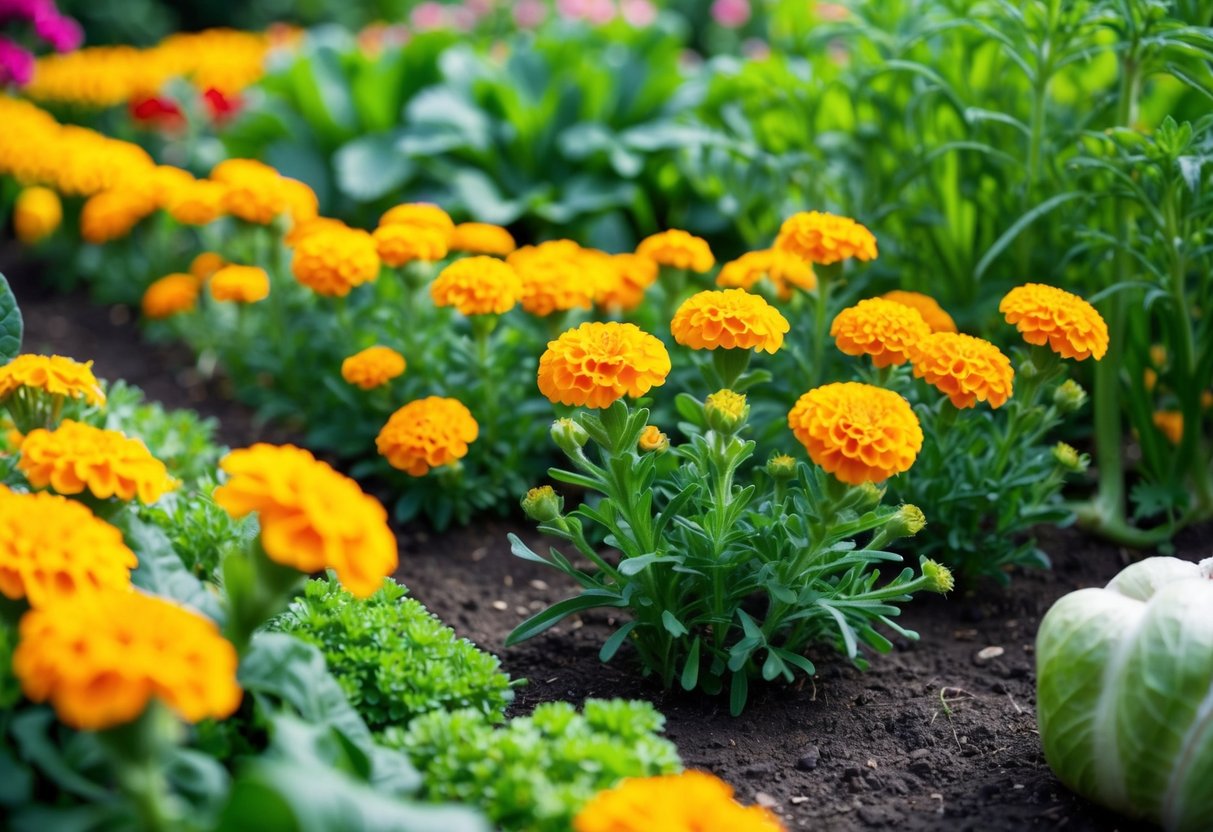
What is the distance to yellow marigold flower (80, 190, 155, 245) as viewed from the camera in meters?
4.10

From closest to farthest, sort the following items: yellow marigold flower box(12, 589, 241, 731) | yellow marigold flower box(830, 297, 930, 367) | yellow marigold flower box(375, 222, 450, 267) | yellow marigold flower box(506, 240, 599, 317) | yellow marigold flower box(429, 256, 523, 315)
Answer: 1. yellow marigold flower box(12, 589, 241, 731)
2. yellow marigold flower box(830, 297, 930, 367)
3. yellow marigold flower box(429, 256, 523, 315)
4. yellow marigold flower box(506, 240, 599, 317)
5. yellow marigold flower box(375, 222, 450, 267)

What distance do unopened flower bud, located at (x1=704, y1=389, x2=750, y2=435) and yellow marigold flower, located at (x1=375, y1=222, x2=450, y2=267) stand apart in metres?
1.13

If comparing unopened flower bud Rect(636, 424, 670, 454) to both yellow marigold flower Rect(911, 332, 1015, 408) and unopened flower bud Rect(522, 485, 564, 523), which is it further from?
yellow marigold flower Rect(911, 332, 1015, 408)

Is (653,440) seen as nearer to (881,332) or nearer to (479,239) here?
(881,332)

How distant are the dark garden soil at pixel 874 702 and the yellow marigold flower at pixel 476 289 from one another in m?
0.69

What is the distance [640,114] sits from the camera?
16.1 ft

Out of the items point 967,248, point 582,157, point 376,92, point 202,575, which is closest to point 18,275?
point 376,92

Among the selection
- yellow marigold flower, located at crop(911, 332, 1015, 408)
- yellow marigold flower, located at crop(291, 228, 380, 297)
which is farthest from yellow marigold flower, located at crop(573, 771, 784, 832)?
yellow marigold flower, located at crop(291, 228, 380, 297)

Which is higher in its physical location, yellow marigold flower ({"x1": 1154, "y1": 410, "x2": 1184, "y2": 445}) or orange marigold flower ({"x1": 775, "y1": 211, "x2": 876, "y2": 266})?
orange marigold flower ({"x1": 775, "y1": 211, "x2": 876, "y2": 266})

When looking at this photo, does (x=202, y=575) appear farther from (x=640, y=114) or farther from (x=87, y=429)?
(x=640, y=114)

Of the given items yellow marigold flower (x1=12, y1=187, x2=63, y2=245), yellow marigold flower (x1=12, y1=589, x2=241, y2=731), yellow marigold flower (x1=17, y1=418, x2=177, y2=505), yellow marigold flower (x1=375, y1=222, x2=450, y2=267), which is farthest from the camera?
yellow marigold flower (x1=12, y1=187, x2=63, y2=245)

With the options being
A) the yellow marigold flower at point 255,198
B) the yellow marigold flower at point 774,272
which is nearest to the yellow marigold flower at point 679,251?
the yellow marigold flower at point 774,272

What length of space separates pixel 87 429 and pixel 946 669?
5.87 ft

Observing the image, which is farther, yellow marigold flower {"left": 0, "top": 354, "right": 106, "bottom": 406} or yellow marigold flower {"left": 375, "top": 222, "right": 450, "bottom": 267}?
yellow marigold flower {"left": 375, "top": 222, "right": 450, "bottom": 267}
